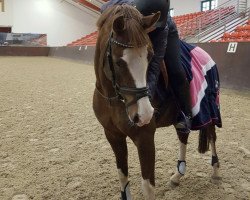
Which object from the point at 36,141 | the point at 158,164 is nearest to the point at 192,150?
the point at 158,164

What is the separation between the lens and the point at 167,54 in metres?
2.06

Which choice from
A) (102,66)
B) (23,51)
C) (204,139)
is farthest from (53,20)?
(102,66)

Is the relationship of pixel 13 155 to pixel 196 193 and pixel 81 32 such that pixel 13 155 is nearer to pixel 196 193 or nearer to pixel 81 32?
pixel 196 193

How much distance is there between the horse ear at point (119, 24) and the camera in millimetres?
1452

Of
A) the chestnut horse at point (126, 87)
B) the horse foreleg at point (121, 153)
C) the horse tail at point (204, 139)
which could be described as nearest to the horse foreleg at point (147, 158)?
the chestnut horse at point (126, 87)

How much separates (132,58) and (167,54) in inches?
24.9

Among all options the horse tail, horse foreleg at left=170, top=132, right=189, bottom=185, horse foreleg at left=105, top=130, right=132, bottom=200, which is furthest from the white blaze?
the horse tail

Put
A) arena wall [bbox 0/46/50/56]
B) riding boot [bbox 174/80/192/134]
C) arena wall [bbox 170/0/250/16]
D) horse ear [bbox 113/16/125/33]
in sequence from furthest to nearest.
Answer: arena wall [bbox 0/46/50/56] < arena wall [bbox 170/0/250/16] < riding boot [bbox 174/80/192/134] < horse ear [bbox 113/16/125/33]

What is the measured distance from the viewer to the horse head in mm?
1477

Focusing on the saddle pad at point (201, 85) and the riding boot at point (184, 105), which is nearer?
the riding boot at point (184, 105)

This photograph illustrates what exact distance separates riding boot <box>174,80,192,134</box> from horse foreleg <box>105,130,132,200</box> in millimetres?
456

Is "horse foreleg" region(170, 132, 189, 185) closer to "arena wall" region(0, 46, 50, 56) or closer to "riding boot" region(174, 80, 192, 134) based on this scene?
"riding boot" region(174, 80, 192, 134)

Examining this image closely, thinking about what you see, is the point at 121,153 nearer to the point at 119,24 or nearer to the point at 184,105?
the point at 184,105

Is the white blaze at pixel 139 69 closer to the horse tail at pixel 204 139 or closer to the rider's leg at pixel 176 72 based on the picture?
the rider's leg at pixel 176 72
